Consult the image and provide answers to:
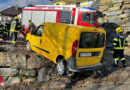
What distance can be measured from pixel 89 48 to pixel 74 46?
0.63 metres

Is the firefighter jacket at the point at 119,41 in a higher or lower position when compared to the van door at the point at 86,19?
lower

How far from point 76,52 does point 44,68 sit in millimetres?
Answer: 2197

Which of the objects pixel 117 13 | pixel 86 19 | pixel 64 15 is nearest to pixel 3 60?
pixel 86 19

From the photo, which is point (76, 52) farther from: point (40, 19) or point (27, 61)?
point (40, 19)

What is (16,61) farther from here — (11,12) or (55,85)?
(11,12)

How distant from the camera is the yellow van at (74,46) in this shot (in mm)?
4609

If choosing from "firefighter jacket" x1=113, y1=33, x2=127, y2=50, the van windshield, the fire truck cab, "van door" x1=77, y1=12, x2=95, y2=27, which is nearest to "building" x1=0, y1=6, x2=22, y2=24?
the fire truck cab

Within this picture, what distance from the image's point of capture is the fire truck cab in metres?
10.8

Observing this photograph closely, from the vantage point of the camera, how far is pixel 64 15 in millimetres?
11938

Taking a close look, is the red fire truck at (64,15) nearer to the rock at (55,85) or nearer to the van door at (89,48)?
the van door at (89,48)

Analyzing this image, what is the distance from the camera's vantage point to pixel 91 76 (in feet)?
18.5

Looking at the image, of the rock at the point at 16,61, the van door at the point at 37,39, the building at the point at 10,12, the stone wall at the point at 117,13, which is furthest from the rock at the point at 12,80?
the building at the point at 10,12

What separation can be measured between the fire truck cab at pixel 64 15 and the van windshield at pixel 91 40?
5.51 meters

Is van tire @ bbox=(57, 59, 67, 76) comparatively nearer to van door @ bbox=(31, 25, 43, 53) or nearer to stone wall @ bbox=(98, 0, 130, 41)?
van door @ bbox=(31, 25, 43, 53)
